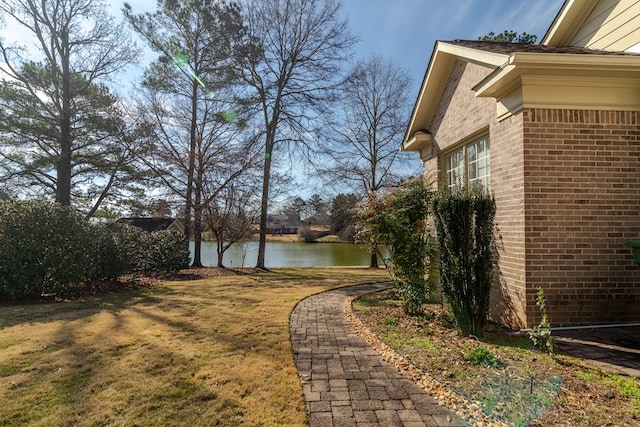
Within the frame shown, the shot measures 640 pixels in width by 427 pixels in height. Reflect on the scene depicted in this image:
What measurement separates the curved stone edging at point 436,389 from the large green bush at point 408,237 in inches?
62.5

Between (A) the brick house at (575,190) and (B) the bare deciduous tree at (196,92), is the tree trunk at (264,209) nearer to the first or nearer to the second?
(B) the bare deciduous tree at (196,92)

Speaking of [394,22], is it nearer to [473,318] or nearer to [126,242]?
[473,318]

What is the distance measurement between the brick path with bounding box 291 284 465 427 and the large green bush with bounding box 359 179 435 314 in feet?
5.03

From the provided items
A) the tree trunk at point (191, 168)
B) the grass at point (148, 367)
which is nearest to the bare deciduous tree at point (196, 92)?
the tree trunk at point (191, 168)

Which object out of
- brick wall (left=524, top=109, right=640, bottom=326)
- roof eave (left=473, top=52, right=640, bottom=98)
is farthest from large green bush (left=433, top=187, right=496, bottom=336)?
roof eave (left=473, top=52, right=640, bottom=98)

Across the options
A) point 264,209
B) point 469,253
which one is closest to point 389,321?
point 469,253

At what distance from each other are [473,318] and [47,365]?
4989mm

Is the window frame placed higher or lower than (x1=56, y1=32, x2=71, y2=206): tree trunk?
lower

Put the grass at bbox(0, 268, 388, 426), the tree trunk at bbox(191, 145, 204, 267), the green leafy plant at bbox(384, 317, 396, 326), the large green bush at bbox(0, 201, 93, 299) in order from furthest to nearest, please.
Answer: the tree trunk at bbox(191, 145, 204, 267), the large green bush at bbox(0, 201, 93, 299), the green leafy plant at bbox(384, 317, 396, 326), the grass at bbox(0, 268, 388, 426)

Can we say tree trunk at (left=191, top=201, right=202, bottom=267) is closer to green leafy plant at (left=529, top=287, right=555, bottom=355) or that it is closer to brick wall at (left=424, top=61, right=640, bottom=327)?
brick wall at (left=424, top=61, right=640, bottom=327)

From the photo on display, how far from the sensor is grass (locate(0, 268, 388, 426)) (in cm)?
256

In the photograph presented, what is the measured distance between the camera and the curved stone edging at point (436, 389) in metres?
2.41

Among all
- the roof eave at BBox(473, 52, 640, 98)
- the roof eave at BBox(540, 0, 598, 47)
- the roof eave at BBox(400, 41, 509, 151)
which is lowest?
the roof eave at BBox(473, 52, 640, 98)

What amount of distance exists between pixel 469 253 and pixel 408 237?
1.73 metres
